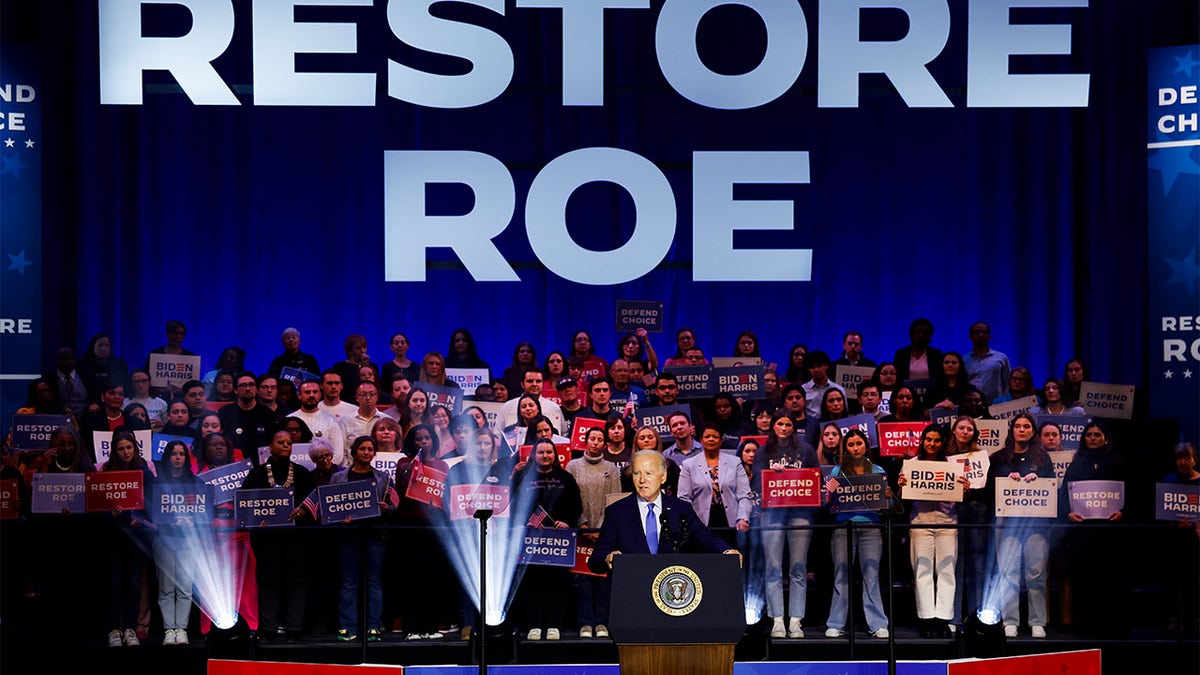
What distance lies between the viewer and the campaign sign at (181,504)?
872cm

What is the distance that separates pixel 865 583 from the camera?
8844mm

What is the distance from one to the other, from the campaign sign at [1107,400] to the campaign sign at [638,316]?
10.7 ft

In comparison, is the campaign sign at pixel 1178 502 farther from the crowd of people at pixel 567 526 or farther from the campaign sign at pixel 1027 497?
the campaign sign at pixel 1027 497

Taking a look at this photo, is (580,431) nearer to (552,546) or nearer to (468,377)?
(552,546)

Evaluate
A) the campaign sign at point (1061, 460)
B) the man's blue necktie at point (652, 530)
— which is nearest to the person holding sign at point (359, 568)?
the man's blue necktie at point (652, 530)

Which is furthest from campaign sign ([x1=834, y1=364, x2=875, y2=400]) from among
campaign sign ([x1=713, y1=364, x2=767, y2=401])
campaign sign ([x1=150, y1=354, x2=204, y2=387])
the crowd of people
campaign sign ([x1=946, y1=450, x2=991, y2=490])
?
campaign sign ([x1=150, y1=354, x2=204, y2=387])

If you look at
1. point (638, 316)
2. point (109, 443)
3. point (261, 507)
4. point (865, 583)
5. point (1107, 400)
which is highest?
point (638, 316)

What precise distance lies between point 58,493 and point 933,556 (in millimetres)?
5329

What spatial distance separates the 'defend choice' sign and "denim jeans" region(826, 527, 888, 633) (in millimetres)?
4345

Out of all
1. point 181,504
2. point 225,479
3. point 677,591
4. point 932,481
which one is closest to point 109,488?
point 181,504

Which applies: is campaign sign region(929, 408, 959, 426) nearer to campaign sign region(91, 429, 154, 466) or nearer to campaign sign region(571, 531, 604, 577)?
campaign sign region(571, 531, 604, 577)

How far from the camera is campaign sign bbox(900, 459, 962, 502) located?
8695 millimetres

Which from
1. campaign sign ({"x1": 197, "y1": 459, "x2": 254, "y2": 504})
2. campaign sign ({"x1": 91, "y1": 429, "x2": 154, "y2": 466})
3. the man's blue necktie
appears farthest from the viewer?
campaign sign ({"x1": 91, "y1": 429, "x2": 154, "y2": 466})

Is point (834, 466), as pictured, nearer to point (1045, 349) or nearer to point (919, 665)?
point (919, 665)
